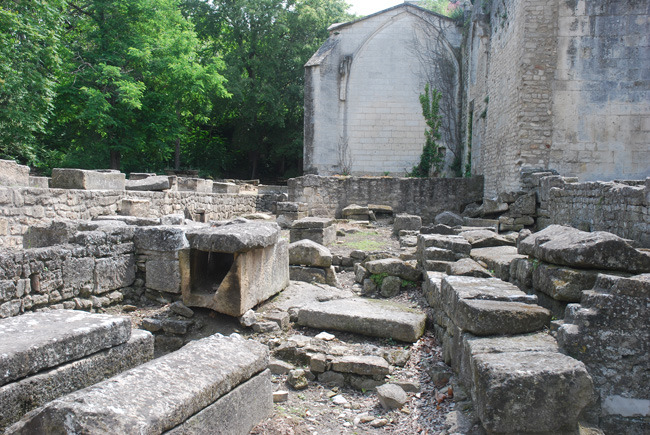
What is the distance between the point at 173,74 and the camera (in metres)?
21.7

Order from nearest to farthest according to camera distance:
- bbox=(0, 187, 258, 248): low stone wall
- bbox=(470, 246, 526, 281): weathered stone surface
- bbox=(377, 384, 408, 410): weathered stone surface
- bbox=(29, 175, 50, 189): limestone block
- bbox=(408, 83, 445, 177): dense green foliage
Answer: bbox=(377, 384, 408, 410): weathered stone surface → bbox=(470, 246, 526, 281): weathered stone surface → bbox=(0, 187, 258, 248): low stone wall → bbox=(29, 175, 50, 189): limestone block → bbox=(408, 83, 445, 177): dense green foliage

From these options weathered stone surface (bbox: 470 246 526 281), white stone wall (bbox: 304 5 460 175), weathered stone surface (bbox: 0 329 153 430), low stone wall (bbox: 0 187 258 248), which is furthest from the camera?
white stone wall (bbox: 304 5 460 175)

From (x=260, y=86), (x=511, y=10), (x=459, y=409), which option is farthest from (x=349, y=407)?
(x=260, y=86)

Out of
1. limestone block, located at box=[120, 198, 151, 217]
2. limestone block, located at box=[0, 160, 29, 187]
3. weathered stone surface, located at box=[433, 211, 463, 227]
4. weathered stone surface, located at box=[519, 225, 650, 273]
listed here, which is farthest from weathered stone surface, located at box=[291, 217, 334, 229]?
weathered stone surface, located at box=[519, 225, 650, 273]

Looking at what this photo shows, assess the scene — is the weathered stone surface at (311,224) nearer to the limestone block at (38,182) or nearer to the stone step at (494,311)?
the limestone block at (38,182)

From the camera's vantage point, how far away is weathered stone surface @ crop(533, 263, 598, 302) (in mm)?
3420

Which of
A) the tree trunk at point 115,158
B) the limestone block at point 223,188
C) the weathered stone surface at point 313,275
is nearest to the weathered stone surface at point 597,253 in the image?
the weathered stone surface at point 313,275

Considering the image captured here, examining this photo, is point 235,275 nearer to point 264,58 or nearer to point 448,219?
point 448,219

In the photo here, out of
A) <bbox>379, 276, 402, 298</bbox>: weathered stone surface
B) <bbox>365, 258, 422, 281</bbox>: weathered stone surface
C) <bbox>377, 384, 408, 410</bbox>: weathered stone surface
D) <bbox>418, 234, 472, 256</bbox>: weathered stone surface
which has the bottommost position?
<bbox>377, 384, 408, 410</bbox>: weathered stone surface

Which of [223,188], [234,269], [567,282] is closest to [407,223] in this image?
[223,188]

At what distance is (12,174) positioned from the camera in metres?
8.65

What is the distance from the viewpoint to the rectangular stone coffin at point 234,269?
4646 mm

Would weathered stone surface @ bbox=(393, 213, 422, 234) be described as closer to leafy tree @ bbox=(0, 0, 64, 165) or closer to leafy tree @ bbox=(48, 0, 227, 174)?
leafy tree @ bbox=(0, 0, 64, 165)

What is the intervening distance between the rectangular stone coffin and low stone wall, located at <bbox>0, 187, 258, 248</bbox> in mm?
3900
